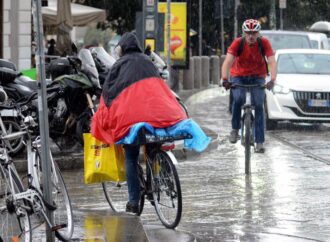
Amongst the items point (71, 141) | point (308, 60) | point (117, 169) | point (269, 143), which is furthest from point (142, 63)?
point (308, 60)

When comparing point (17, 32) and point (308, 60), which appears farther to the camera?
point (17, 32)

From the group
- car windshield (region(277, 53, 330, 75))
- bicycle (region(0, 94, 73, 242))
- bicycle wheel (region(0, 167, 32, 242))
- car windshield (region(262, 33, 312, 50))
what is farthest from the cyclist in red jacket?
car windshield (region(262, 33, 312, 50))

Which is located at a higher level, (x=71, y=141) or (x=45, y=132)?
(x=45, y=132)

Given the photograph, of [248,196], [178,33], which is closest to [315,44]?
[178,33]

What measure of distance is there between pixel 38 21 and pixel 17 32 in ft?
52.0

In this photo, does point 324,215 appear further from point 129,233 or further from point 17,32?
point 17,32

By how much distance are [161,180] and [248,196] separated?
221cm

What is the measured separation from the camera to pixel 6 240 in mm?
7195

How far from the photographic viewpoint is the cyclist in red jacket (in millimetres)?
12945

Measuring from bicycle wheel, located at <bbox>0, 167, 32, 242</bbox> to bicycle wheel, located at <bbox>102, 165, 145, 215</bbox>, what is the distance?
201 centimetres

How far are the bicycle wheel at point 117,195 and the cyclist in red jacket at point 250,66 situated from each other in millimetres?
2541

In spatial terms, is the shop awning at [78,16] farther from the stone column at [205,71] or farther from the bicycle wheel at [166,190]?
the bicycle wheel at [166,190]

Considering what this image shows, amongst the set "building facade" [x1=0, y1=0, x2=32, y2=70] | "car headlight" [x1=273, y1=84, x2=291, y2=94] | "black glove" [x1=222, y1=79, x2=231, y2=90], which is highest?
"building facade" [x1=0, y1=0, x2=32, y2=70]

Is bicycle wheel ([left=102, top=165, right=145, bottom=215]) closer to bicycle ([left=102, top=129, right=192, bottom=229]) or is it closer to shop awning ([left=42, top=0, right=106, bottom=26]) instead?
bicycle ([left=102, top=129, right=192, bottom=229])
